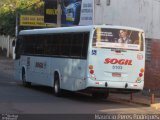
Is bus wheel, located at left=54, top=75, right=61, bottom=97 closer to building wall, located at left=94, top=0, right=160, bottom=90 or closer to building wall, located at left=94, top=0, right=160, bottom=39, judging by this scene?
building wall, located at left=94, top=0, right=160, bottom=90

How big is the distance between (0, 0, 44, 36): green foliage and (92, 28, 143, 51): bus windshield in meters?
→ 34.4

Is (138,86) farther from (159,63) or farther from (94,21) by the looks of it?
(94,21)

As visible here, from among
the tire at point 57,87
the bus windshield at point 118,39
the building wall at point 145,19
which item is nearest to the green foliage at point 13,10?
the building wall at point 145,19

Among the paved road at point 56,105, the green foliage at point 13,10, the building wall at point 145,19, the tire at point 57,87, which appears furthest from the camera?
the green foliage at point 13,10

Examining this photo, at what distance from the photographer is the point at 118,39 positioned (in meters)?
20.3

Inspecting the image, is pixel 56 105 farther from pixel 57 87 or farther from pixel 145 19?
pixel 145 19

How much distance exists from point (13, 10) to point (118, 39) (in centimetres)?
4025

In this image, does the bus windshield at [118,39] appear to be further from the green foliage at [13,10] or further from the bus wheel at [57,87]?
the green foliage at [13,10]

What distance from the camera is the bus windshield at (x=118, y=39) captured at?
20.1m

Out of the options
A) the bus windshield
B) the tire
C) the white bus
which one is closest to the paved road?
the tire

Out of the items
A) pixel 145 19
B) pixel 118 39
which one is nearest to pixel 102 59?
pixel 118 39

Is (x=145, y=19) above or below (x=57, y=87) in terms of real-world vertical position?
above

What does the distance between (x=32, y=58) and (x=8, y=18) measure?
33919 millimetres

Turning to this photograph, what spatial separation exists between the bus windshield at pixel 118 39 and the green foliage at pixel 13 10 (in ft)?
113
